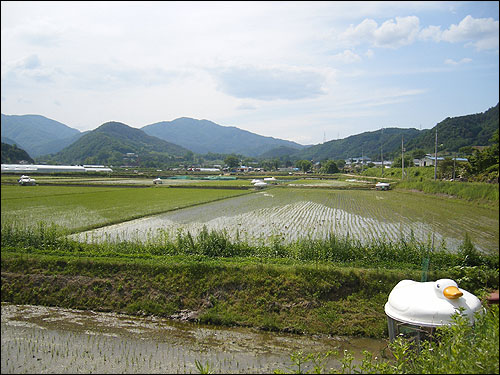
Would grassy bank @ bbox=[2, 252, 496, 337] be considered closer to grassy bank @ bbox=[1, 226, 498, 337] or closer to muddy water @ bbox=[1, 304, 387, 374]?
grassy bank @ bbox=[1, 226, 498, 337]

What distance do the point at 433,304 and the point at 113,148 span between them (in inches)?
3471

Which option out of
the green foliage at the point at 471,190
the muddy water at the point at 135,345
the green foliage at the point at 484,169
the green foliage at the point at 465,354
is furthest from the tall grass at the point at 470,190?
the muddy water at the point at 135,345

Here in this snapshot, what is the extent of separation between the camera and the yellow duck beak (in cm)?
457

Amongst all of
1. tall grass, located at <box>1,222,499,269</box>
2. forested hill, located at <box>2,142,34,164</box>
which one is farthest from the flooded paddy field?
forested hill, located at <box>2,142,34,164</box>

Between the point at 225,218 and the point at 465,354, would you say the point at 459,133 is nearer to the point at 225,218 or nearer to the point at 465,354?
the point at 465,354

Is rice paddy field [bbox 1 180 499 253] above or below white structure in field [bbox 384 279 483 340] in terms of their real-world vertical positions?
below

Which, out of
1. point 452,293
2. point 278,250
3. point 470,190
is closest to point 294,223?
point 278,250

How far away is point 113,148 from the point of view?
84062 millimetres

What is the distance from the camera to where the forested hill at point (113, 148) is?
1777 inches

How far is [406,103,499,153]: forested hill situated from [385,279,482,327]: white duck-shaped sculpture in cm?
434

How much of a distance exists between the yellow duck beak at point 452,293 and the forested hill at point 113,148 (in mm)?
26812

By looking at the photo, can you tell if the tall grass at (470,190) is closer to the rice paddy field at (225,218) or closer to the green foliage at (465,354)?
the green foliage at (465,354)

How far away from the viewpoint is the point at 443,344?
377 centimetres

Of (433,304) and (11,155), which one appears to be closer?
(433,304)
